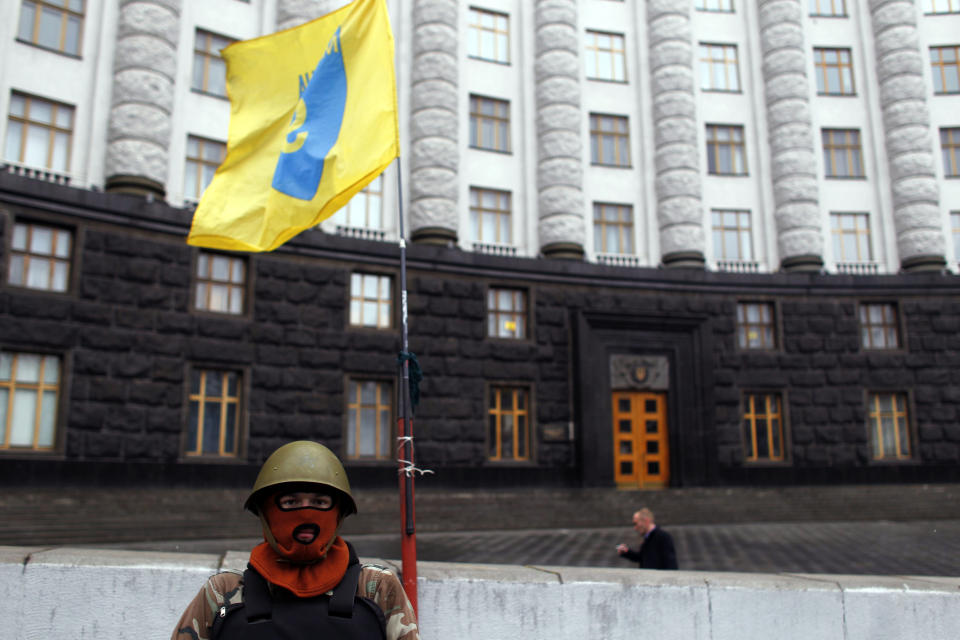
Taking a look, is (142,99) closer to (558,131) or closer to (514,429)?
(558,131)

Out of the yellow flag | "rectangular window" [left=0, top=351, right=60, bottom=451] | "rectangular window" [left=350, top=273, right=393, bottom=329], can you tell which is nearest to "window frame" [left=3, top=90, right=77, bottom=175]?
"rectangular window" [left=0, top=351, right=60, bottom=451]

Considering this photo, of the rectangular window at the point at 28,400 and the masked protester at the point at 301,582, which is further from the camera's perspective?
the rectangular window at the point at 28,400

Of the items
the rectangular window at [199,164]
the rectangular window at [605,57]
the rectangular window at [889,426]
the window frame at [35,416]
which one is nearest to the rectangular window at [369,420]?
the rectangular window at [199,164]

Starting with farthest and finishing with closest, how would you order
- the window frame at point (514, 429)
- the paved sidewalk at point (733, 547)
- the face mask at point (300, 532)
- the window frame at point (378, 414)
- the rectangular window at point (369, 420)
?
the window frame at point (514, 429), the rectangular window at point (369, 420), the window frame at point (378, 414), the paved sidewalk at point (733, 547), the face mask at point (300, 532)

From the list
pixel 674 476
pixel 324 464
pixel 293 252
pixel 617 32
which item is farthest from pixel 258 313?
pixel 324 464

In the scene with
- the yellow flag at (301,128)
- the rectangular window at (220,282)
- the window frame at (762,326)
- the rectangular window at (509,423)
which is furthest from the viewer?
the window frame at (762,326)

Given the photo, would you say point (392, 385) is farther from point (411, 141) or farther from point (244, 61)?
point (244, 61)

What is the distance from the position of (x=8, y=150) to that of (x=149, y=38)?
421 cm

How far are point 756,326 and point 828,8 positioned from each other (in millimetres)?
11398

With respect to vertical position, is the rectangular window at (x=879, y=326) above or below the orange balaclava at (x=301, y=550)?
above

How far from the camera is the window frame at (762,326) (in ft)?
78.0

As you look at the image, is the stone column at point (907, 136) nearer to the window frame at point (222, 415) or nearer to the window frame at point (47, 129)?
the window frame at point (222, 415)

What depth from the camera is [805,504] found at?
2158 centimetres

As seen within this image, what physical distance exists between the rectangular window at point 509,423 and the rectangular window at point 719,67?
483 inches
